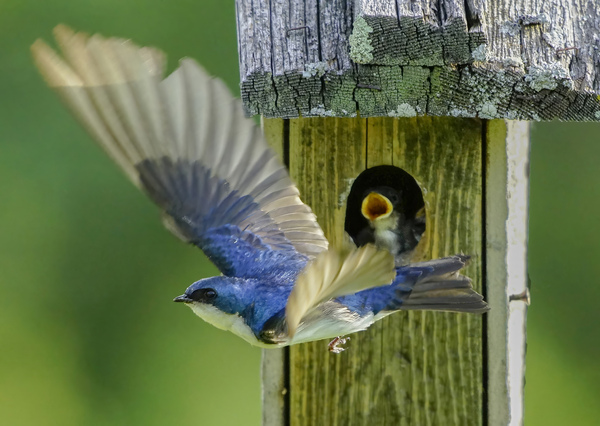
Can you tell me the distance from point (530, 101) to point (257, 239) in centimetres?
71

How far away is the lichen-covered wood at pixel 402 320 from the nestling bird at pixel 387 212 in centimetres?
17

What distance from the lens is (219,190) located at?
7.57 feet

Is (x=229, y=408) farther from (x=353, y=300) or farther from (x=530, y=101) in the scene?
(x=530, y=101)

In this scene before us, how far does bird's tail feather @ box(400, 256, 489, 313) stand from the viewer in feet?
6.98

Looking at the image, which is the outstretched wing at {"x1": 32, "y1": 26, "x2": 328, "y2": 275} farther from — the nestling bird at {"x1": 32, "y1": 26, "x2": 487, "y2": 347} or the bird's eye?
the bird's eye

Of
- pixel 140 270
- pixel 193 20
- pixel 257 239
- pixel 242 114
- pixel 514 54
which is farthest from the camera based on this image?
pixel 193 20

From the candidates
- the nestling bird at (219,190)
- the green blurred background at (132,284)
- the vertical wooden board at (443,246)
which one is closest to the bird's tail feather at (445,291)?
the nestling bird at (219,190)

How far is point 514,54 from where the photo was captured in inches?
74.3

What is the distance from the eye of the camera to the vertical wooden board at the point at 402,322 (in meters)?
2.29

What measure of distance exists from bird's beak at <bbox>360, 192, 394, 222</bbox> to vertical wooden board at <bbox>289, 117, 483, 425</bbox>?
0.18 m

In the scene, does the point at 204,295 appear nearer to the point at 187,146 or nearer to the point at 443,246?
the point at 187,146

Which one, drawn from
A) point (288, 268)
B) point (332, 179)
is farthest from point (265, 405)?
point (332, 179)

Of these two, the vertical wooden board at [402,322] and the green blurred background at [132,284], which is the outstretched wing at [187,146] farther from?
the green blurred background at [132,284]

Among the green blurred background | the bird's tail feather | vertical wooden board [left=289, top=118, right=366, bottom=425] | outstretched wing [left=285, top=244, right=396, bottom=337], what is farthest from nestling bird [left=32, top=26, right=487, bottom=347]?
the green blurred background
